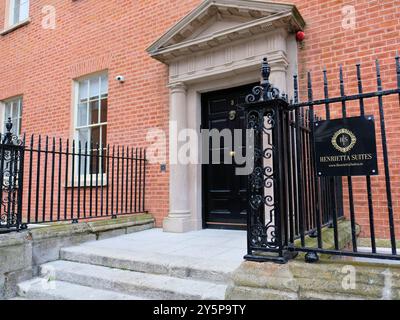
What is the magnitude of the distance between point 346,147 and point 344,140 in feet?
0.19

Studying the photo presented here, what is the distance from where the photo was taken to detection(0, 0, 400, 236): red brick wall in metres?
4.28

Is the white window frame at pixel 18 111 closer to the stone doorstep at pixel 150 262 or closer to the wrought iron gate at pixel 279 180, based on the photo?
the stone doorstep at pixel 150 262

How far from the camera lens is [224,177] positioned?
18.4 ft

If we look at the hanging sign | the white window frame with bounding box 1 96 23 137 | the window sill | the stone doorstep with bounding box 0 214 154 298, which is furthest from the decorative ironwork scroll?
the window sill

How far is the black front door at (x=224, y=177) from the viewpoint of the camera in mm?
5459

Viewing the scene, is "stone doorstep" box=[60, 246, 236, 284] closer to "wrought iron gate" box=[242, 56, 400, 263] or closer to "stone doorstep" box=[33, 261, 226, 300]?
"stone doorstep" box=[33, 261, 226, 300]

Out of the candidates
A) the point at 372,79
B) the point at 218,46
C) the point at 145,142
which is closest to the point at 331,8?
the point at 372,79

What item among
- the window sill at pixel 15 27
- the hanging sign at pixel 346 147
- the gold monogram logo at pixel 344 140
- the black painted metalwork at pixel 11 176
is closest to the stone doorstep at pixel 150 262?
the black painted metalwork at pixel 11 176

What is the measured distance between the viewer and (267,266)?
2613 mm

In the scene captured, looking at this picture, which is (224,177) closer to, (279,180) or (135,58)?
(279,180)

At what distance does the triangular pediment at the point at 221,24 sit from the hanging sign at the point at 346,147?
8.17 ft

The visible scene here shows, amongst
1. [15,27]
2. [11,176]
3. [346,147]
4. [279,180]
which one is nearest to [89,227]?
[11,176]
